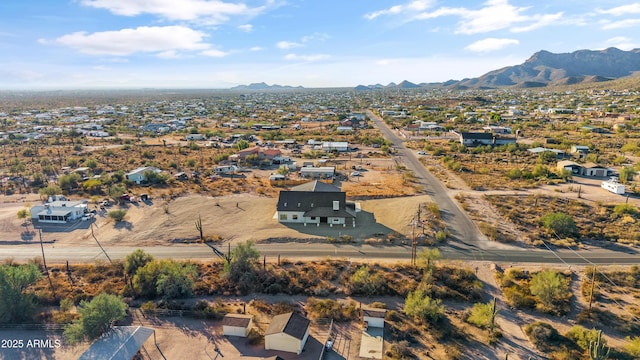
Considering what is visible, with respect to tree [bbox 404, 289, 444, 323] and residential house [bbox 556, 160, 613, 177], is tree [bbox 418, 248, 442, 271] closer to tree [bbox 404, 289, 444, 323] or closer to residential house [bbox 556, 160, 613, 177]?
tree [bbox 404, 289, 444, 323]

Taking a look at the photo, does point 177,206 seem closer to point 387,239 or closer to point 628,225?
point 387,239

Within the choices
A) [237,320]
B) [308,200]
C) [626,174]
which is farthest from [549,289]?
[626,174]

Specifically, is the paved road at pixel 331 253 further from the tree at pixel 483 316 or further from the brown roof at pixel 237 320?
the brown roof at pixel 237 320

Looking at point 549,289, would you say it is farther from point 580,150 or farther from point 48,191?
point 48,191

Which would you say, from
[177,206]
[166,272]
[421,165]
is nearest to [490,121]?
[421,165]

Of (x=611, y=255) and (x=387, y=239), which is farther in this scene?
(x=387, y=239)

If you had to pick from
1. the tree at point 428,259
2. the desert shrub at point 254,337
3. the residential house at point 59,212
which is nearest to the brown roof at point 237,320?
the desert shrub at point 254,337
